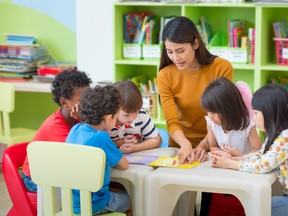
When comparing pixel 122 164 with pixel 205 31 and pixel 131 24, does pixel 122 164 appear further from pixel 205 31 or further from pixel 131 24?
pixel 131 24

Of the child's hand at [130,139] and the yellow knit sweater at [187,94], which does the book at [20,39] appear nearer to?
the yellow knit sweater at [187,94]

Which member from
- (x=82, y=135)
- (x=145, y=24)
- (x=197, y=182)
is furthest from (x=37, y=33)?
(x=197, y=182)

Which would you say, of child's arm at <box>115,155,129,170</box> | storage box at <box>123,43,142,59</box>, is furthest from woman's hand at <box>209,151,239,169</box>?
storage box at <box>123,43,142,59</box>

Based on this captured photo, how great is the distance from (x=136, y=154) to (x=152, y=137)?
0.19 m

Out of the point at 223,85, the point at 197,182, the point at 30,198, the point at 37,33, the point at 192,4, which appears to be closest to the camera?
the point at 197,182

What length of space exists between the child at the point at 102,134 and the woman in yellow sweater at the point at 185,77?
442mm

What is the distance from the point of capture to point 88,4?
15.2 ft

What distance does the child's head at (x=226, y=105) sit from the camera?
107 inches

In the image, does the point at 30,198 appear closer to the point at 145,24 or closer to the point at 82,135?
the point at 82,135

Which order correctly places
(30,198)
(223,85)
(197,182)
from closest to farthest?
(197,182), (223,85), (30,198)

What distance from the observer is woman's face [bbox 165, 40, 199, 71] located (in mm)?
2959

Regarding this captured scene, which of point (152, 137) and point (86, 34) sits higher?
point (86, 34)

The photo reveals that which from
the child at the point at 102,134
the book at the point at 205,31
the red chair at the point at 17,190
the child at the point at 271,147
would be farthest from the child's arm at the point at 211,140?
the book at the point at 205,31

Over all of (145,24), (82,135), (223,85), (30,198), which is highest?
(145,24)
